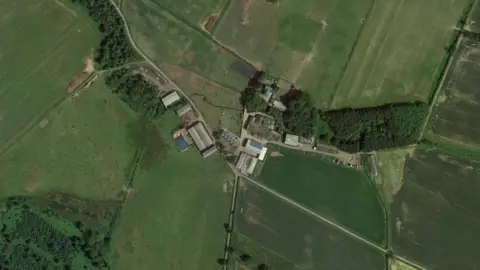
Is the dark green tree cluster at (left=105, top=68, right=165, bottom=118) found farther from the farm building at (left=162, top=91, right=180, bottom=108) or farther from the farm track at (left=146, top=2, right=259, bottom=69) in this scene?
the farm track at (left=146, top=2, right=259, bottom=69)

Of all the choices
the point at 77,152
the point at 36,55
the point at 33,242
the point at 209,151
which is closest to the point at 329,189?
the point at 209,151

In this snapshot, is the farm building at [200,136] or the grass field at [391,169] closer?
the farm building at [200,136]

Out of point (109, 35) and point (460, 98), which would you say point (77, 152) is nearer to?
point (109, 35)

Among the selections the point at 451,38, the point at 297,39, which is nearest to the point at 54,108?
the point at 297,39

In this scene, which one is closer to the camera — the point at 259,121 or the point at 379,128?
the point at 259,121

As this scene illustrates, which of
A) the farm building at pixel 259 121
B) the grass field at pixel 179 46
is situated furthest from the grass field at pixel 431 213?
the grass field at pixel 179 46

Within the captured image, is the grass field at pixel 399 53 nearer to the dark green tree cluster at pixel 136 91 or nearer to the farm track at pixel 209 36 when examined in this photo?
the farm track at pixel 209 36

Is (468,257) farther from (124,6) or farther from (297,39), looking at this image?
(124,6)
